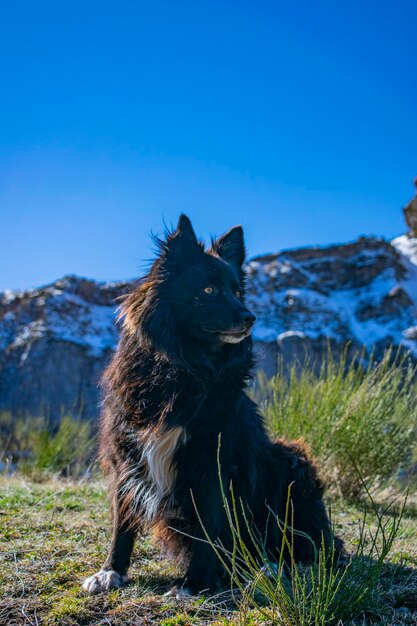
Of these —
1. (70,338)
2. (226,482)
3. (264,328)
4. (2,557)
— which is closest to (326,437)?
(226,482)

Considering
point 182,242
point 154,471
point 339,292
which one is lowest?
point 154,471

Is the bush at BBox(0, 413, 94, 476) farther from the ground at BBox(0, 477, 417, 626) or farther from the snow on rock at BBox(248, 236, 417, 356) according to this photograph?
the snow on rock at BBox(248, 236, 417, 356)

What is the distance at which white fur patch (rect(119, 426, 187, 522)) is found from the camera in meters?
2.89

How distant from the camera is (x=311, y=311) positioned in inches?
741

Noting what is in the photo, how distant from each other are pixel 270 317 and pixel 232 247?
593 inches

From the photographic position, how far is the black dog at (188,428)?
2885 mm

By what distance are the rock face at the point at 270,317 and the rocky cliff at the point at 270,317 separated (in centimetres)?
3

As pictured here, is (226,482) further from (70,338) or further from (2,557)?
(70,338)

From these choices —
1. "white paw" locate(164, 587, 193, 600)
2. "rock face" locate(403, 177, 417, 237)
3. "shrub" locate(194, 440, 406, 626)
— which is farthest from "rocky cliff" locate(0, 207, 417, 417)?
"shrub" locate(194, 440, 406, 626)

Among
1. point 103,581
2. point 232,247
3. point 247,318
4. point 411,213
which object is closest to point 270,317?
point 411,213

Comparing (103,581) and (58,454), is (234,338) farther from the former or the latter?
(58,454)

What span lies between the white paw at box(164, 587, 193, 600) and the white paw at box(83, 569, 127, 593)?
30cm

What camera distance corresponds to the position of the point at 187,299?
11.0 ft

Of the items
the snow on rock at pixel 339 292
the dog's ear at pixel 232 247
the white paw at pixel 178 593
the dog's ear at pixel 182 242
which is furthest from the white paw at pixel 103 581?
the snow on rock at pixel 339 292
